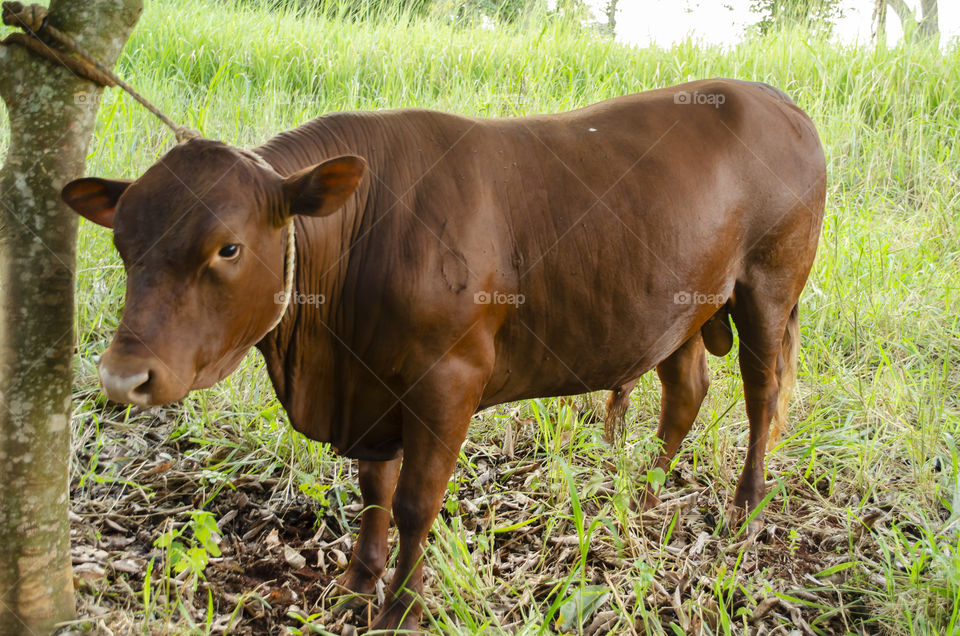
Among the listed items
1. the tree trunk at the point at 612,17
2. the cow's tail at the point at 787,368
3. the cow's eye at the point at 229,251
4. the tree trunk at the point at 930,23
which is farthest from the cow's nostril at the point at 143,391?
the tree trunk at the point at 930,23

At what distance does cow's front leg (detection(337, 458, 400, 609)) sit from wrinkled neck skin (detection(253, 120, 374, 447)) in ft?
1.32

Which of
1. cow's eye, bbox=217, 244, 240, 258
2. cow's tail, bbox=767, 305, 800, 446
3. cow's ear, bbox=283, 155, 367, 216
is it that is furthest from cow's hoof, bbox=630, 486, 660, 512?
cow's eye, bbox=217, 244, 240, 258

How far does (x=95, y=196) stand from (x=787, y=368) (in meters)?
2.95

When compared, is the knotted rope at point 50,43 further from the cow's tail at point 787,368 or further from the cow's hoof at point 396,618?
the cow's tail at point 787,368

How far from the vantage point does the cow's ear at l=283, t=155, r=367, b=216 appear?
2.05 metres

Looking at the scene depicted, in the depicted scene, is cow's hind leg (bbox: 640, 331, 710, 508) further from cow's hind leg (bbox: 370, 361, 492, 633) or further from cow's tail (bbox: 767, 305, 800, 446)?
cow's hind leg (bbox: 370, 361, 492, 633)

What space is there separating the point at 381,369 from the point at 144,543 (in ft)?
4.36

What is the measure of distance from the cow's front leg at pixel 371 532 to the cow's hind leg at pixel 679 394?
51.8 inches

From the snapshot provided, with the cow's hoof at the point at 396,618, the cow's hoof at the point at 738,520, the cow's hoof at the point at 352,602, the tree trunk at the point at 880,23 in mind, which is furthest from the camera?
the tree trunk at the point at 880,23

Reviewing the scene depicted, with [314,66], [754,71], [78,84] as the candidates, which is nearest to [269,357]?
[78,84]

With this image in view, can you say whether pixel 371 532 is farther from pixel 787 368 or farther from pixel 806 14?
pixel 806 14

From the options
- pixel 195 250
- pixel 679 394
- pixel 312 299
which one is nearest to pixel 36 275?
pixel 195 250

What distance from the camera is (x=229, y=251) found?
78.7 inches

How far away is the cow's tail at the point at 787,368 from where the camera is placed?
142 inches
